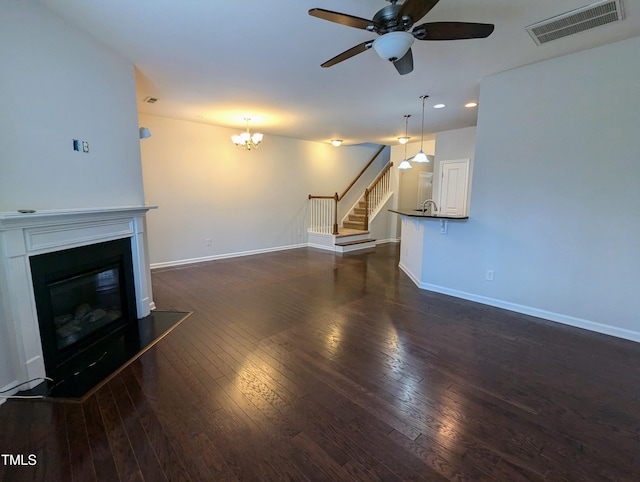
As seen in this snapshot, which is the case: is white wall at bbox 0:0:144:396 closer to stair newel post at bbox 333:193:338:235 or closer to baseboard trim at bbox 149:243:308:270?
baseboard trim at bbox 149:243:308:270

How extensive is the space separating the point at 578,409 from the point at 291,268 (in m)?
4.44

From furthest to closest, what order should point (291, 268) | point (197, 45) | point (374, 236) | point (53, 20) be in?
point (374, 236), point (291, 268), point (197, 45), point (53, 20)

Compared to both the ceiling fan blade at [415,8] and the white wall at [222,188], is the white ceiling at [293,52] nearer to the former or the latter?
the ceiling fan blade at [415,8]

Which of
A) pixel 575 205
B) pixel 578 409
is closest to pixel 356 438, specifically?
pixel 578 409

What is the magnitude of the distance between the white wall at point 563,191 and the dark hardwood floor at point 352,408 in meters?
0.40

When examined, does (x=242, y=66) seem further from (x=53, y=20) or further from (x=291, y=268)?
(x=291, y=268)

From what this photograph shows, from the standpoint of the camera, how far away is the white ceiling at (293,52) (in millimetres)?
2242

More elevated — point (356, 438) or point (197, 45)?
point (197, 45)

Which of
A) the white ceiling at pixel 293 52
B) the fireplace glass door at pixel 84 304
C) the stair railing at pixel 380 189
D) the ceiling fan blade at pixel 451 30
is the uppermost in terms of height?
the white ceiling at pixel 293 52

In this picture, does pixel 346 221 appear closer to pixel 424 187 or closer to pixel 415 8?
pixel 424 187

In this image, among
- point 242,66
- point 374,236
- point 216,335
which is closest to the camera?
point 216,335

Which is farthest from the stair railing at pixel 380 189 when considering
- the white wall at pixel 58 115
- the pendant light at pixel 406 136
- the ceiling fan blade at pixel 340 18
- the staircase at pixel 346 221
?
the ceiling fan blade at pixel 340 18

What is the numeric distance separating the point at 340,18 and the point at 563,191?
9.79ft

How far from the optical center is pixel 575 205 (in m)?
3.12
